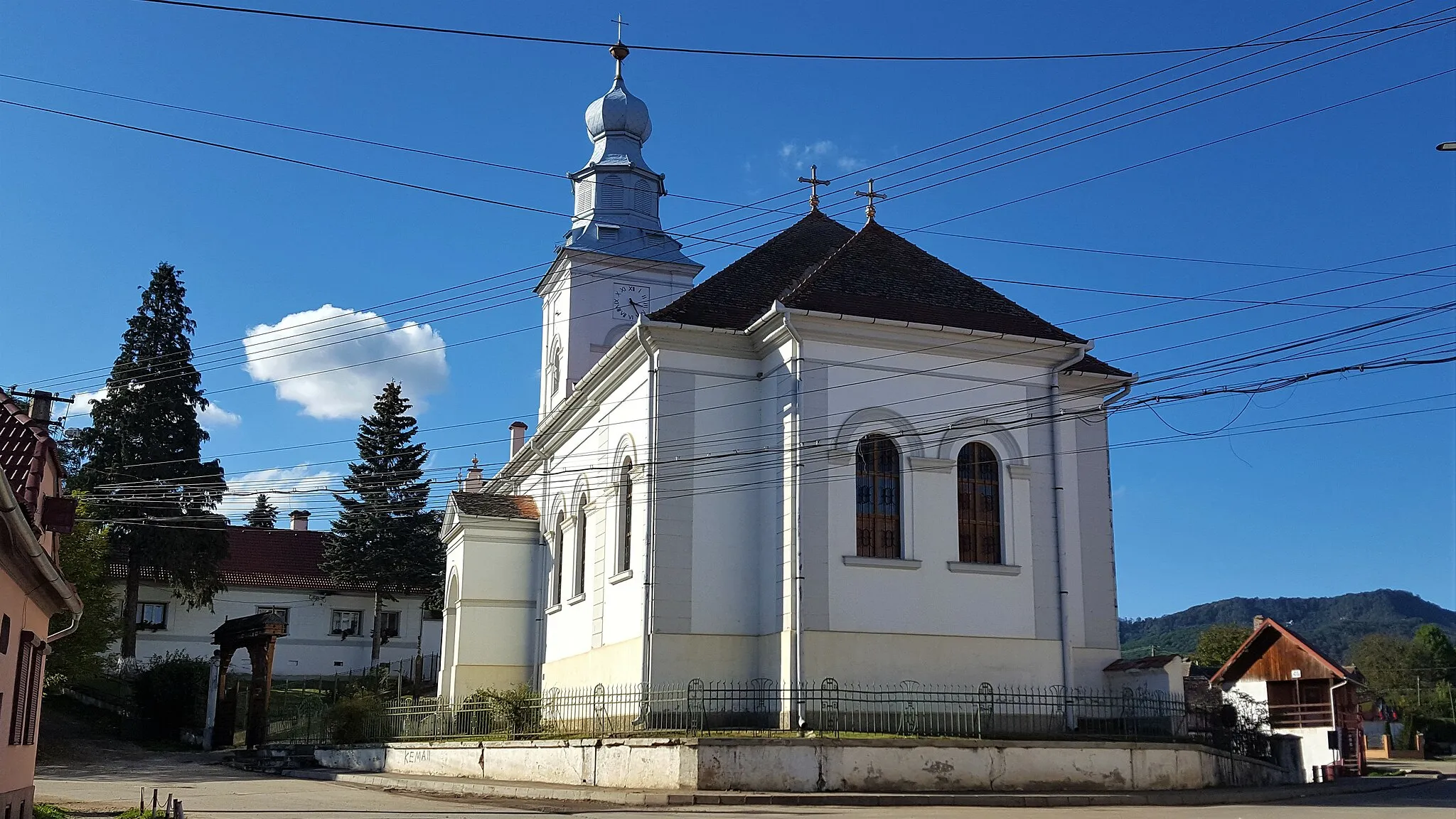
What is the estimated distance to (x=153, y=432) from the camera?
43.4 meters

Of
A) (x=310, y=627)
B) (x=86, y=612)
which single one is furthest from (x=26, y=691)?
(x=310, y=627)

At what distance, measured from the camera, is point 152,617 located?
52.8 m

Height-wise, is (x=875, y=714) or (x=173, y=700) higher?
(x=875, y=714)

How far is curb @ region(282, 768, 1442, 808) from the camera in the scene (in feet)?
54.4

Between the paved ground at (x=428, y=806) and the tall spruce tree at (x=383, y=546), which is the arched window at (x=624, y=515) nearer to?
the paved ground at (x=428, y=806)

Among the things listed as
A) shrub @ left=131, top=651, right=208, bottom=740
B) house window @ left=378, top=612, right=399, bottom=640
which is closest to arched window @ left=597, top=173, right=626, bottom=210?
shrub @ left=131, top=651, right=208, bottom=740

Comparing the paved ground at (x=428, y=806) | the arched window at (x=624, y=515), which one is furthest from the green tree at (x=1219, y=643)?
the arched window at (x=624, y=515)

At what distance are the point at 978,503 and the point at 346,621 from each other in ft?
131

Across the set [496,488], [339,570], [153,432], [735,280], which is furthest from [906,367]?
[339,570]

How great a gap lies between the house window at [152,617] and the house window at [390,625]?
8.79 metres

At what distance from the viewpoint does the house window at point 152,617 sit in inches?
2056

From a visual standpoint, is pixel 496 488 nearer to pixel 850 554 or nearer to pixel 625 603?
pixel 625 603

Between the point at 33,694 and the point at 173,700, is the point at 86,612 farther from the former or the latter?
the point at 33,694

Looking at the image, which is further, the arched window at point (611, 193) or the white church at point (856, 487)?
the arched window at point (611, 193)
